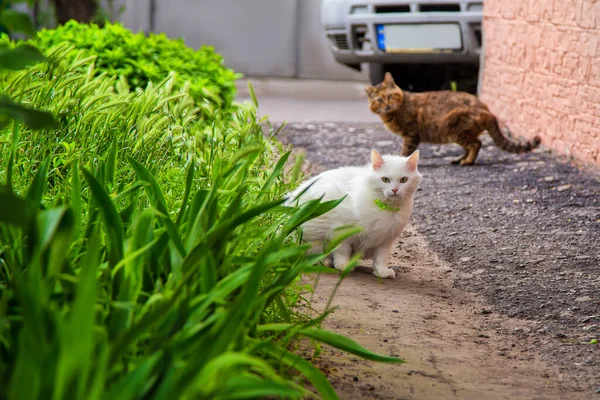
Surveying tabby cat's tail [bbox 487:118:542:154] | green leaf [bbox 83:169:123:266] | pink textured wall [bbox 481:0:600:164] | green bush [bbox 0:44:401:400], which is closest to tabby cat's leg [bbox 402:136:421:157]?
tabby cat's tail [bbox 487:118:542:154]

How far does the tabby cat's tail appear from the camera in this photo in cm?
671

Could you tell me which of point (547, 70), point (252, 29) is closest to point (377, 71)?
point (547, 70)

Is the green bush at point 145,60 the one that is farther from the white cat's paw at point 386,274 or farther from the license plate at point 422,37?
the license plate at point 422,37

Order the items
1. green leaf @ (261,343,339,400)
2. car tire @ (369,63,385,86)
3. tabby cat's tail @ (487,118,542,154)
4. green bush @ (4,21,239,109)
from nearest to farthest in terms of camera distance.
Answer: green leaf @ (261,343,339,400) < green bush @ (4,21,239,109) < tabby cat's tail @ (487,118,542,154) < car tire @ (369,63,385,86)

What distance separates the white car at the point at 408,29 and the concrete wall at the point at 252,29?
4.34 meters

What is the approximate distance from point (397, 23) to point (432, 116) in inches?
98.4

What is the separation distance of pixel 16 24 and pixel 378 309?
222cm

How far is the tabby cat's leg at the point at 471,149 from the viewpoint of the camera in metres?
6.81

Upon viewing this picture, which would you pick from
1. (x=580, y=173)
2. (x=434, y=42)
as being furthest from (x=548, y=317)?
(x=434, y=42)

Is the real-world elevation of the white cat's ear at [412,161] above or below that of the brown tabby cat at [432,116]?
above

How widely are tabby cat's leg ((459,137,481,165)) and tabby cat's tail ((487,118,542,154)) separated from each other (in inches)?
5.3

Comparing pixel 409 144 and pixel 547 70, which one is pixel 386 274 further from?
pixel 547 70

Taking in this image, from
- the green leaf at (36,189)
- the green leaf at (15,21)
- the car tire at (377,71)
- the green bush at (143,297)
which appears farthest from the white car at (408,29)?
the green leaf at (15,21)

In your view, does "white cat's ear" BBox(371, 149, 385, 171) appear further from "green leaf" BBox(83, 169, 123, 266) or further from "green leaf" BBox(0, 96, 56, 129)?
"green leaf" BBox(0, 96, 56, 129)
